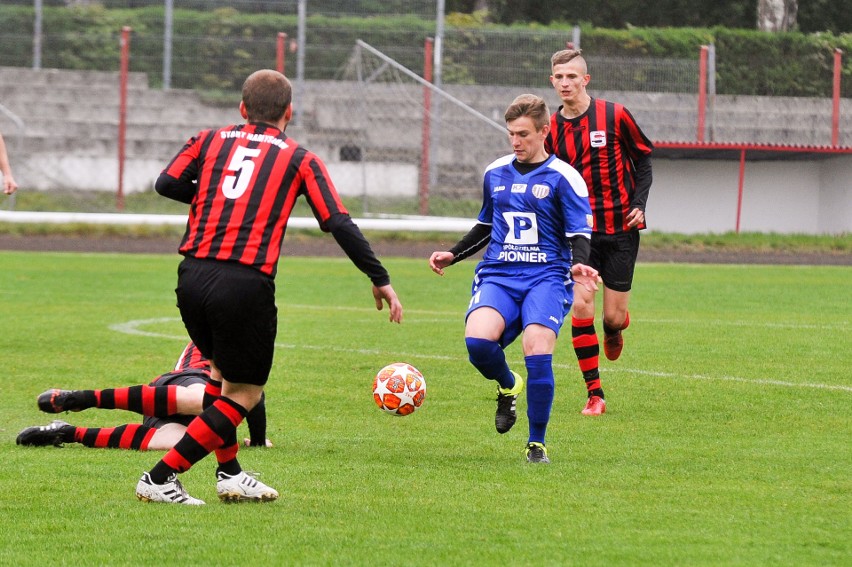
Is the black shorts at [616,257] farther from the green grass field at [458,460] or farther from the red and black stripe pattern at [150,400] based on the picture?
the red and black stripe pattern at [150,400]

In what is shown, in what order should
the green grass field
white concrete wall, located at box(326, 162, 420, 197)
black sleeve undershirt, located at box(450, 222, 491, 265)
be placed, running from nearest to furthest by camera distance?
the green grass field → black sleeve undershirt, located at box(450, 222, 491, 265) → white concrete wall, located at box(326, 162, 420, 197)

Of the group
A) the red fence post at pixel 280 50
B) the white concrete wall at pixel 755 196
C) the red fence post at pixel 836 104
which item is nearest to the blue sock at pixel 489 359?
the red fence post at pixel 280 50

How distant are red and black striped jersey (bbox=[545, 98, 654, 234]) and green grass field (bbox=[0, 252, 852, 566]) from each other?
1247 millimetres

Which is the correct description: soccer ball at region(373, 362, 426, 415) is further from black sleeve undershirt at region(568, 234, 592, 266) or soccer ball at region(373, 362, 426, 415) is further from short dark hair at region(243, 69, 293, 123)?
short dark hair at region(243, 69, 293, 123)

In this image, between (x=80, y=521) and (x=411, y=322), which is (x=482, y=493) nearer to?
(x=80, y=521)

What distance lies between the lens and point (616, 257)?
8453 mm

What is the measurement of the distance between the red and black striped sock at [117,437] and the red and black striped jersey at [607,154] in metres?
3.36

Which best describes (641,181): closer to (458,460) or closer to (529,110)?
(529,110)

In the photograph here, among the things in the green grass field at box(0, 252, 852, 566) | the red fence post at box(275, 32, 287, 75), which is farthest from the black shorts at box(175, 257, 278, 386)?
the red fence post at box(275, 32, 287, 75)

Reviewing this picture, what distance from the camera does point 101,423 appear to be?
7.27m

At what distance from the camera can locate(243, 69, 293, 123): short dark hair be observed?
5.07 metres

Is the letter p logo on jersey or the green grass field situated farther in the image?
the letter p logo on jersey

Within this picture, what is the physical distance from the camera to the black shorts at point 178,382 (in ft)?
21.1

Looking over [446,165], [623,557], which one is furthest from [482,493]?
[446,165]
